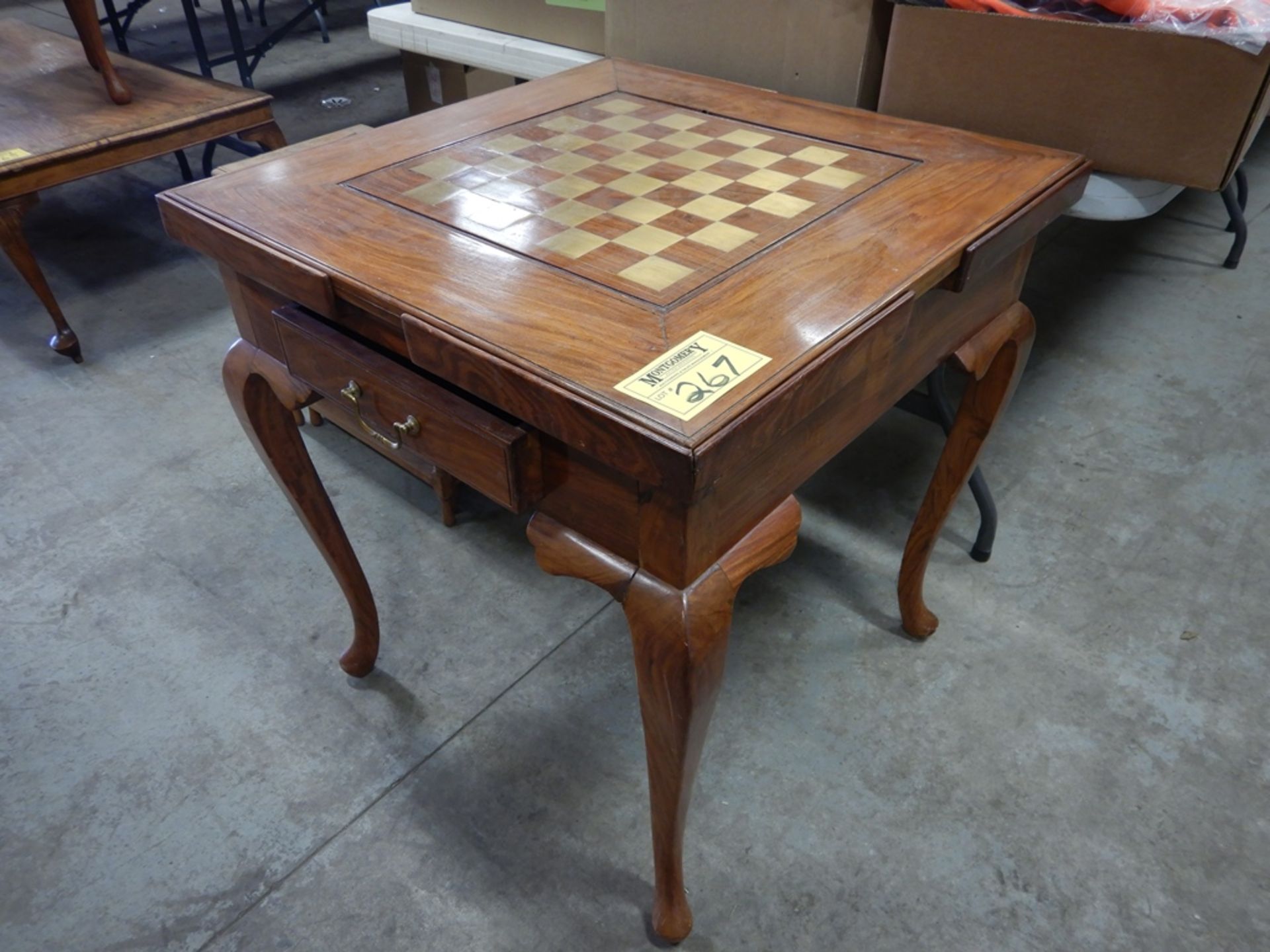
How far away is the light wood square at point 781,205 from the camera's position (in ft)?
2.71

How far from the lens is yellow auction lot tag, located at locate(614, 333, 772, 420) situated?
579 mm

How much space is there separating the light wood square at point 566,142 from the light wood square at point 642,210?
171mm

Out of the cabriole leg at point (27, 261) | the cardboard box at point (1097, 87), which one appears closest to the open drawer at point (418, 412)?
the cardboard box at point (1097, 87)

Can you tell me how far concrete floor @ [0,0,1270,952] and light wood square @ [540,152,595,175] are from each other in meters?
0.69

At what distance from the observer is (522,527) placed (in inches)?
60.5

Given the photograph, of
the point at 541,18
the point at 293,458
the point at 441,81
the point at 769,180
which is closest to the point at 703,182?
the point at 769,180

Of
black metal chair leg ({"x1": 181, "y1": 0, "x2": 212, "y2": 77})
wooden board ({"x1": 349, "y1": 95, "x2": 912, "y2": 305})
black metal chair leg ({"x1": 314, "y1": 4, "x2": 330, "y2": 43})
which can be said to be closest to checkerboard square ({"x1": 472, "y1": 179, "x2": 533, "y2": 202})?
wooden board ({"x1": 349, "y1": 95, "x2": 912, "y2": 305})

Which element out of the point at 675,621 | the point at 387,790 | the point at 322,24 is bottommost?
the point at 387,790

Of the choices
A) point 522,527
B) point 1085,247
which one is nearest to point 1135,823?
point 522,527

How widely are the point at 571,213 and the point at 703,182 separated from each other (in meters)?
0.16

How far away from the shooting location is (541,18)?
177 centimetres

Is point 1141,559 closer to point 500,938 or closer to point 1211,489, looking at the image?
point 1211,489

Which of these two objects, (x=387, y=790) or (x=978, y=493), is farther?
(x=978, y=493)

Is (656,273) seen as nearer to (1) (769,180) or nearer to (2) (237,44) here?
(1) (769,180)
